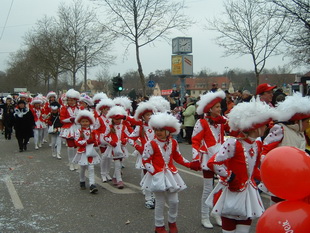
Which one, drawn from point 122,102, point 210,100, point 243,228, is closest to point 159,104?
point 210,100

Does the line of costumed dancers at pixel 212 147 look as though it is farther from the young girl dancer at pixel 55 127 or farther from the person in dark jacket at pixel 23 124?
the person in dark jacket at pixel 23 124

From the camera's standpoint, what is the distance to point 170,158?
5.06m

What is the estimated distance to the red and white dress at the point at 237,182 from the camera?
3750 millimetres

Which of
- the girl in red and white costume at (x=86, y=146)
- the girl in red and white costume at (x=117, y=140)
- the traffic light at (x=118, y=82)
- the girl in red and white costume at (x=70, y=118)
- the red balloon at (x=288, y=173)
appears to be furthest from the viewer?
the traffic light at (x=118, y=82)

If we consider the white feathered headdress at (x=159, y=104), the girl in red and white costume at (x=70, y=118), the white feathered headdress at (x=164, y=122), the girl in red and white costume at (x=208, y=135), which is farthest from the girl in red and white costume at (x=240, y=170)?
the girl in red and white costume at (x=70, y=118)

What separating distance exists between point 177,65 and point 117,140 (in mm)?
10911

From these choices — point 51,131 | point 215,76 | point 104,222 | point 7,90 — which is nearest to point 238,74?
point 215,76

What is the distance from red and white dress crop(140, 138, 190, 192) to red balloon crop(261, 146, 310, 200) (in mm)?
2059

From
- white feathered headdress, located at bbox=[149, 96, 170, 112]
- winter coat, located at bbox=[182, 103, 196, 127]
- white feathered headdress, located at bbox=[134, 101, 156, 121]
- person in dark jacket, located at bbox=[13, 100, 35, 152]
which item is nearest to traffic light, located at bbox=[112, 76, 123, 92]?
person in dark jacket, located at bbox=[13, 100, 35, 152]

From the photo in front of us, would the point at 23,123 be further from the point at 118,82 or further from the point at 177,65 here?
the point at 118,82

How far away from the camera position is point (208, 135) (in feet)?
17.8

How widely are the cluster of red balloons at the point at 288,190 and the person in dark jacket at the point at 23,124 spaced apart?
11945 millimetres

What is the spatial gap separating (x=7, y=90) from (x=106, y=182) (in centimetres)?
7324

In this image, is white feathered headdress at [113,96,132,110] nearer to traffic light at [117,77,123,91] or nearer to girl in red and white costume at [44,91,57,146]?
girl in red and white costume at [44,91,57,146]
